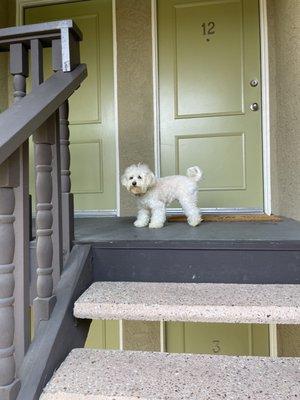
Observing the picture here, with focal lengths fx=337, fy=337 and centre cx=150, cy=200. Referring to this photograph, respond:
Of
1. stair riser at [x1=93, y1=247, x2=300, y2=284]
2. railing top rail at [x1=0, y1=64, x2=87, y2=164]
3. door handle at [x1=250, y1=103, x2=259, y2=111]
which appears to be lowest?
stair riser at [x1=93, y1=247, x2=300, y2=284]

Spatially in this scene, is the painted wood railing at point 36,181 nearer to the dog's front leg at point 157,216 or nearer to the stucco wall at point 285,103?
the dog's front leg at point 157,216

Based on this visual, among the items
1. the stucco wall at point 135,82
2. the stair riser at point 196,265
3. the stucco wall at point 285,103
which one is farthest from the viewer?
the stucco wall at point 135,82

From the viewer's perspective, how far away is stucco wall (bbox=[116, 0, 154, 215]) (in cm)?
286

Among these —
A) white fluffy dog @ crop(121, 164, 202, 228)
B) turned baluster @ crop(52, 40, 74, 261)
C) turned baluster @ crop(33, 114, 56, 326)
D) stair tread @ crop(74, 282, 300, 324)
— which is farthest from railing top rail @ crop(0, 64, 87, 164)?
white fluffy dog @ crop(121, 164, 202, 228)

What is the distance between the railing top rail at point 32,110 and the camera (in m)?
0.86

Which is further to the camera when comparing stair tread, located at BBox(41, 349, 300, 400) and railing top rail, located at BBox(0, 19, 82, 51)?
railing top rail, located at BBox(0, 19, 82, 51)

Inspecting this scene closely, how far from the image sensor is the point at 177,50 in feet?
9.31

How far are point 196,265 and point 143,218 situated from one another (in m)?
0.72

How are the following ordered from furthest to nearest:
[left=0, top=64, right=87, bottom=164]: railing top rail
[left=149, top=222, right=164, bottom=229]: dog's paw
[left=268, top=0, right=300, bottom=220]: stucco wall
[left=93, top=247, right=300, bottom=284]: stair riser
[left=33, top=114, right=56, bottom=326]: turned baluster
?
[left=268, top=0, right=300, bottom=220]: stucco wall
[left=149, top=222, right=164, bottom=229]: dog's paw
[left=93, top=247, right=300, bottom=284]: stair riser
[left=33, top=114, right=56, bottom=326]: turned baluster
[left=0, top=64, right=87, bottom=164]: railing top rail

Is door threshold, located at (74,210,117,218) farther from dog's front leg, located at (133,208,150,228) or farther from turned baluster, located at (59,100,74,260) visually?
turned baluster, located at (59,100,74,260)

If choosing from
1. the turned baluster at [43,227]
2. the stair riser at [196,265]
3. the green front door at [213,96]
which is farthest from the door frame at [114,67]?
the turned baluster at [43,227]

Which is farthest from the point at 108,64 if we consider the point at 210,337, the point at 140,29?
the point at 210,337

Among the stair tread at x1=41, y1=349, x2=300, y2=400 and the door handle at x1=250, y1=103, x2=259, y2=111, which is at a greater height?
the door handle at x1=250, y1=103, x2=259, y2=111

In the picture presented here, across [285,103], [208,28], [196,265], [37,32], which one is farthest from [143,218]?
[208,28]
